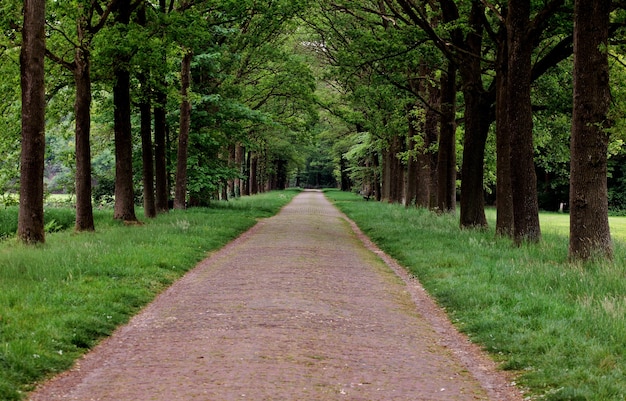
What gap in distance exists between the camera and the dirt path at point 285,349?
5312 mm

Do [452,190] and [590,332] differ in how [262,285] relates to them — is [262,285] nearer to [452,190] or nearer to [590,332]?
[590,332]

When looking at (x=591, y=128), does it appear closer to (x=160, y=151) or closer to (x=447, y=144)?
(x=447, y=144)

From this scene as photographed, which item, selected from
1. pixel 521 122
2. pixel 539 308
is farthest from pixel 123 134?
pixel 539 308

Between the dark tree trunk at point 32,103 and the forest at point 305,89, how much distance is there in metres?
0.03

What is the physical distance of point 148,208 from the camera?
2197cm

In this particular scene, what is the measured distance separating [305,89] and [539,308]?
78.6 ft

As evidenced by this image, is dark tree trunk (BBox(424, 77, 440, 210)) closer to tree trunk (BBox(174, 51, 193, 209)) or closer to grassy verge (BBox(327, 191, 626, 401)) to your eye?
tree trunk (BBox(174, 51, 193, 209))

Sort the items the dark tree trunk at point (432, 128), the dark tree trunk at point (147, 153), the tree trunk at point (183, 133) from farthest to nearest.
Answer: the dark tree trunk at point (432, 128) < the tree trunk at point (183, 133) < the dark tree trunk at point (147, 153)

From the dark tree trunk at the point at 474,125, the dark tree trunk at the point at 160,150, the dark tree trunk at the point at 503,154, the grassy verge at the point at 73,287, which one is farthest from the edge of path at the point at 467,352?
the dark tree trunk at the point at 160,150

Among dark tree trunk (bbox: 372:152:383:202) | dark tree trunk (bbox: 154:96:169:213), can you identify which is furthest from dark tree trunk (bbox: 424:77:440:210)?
dark tree trunk (bbox: 372:152:383:202)

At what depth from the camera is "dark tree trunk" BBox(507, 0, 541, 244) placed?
46.7 feet

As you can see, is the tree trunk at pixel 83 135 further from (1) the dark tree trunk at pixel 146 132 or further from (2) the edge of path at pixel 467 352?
(2) the edge of path at pixel 467 352

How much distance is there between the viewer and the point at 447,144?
24109mm

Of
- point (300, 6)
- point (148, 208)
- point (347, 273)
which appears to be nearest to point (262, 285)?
point (347, 273)
